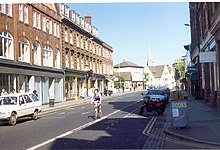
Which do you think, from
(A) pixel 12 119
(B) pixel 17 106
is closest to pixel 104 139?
(A) pixel 12 119

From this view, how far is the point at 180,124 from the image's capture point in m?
13.3

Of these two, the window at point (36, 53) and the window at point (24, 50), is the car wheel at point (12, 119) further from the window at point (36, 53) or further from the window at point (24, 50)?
the window at point (36, 53)

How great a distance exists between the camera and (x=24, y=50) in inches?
1313

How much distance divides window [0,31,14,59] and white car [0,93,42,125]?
943cm

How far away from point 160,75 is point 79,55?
362 feet

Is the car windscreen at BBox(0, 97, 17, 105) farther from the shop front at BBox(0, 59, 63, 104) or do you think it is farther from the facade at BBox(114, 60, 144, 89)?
the facade at BBox(114, 60, 144, 89)

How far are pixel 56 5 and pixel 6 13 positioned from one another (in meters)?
13.9

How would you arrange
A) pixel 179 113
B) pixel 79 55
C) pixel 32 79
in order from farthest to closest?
pixel 79 55 < pixel 32 79 < pixel 179 113

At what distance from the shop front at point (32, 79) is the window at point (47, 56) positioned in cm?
83

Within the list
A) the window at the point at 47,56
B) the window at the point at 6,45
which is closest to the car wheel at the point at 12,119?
the window at the point at 6,45

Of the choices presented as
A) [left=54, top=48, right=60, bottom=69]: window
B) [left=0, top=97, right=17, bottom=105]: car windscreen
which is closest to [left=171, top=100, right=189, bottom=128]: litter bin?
[left=0, top=97, right=17, bottom=105]: car windscreen

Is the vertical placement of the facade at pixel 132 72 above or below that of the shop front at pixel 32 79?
above

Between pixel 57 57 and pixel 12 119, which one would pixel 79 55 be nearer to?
pixel 57 57

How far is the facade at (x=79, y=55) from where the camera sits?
1822 inches
